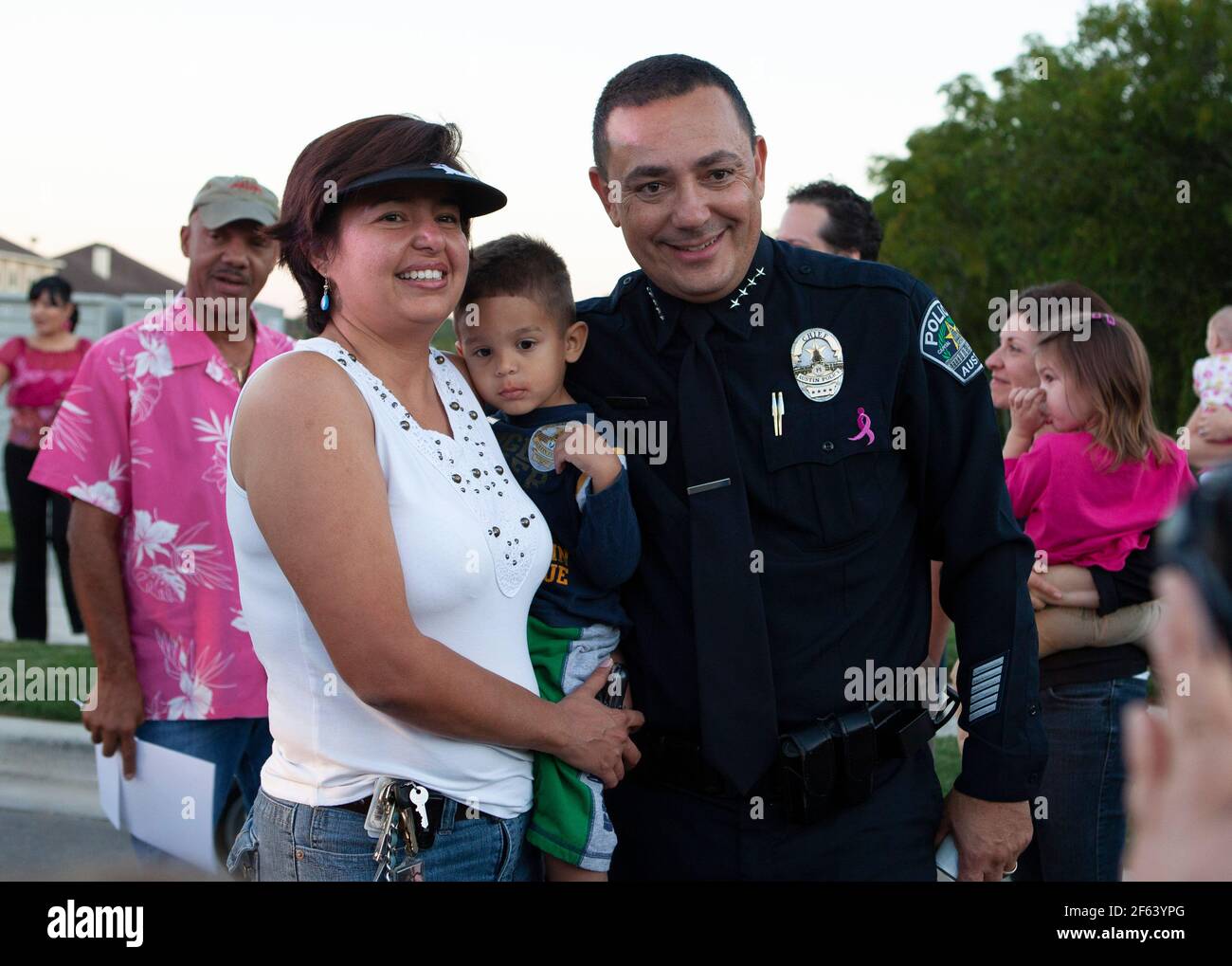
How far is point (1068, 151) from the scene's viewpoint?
956 inches

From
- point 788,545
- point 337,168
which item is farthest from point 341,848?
point 337,168

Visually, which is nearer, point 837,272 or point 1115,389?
point 837,272

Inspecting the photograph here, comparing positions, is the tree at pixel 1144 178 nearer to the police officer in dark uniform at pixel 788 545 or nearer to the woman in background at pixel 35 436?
the woman in background at pixel 35 436

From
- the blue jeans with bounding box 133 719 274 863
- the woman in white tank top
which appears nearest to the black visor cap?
the woman in white tank top

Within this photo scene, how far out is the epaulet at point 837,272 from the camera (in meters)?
2.49

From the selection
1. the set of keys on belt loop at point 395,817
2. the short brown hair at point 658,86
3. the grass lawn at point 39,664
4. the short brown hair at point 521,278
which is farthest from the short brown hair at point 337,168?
the grass lawn at point 39,664

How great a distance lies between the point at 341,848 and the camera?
196 centimetres

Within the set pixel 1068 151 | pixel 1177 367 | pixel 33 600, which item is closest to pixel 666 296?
pixel 33 600

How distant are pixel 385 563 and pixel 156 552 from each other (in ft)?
5.23

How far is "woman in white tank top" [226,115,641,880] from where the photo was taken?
6.17 feet

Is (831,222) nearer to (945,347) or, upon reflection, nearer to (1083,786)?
(945,347)

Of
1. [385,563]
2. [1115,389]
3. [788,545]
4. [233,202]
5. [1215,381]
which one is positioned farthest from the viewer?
[1215,381]

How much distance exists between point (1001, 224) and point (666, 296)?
2973 cm
